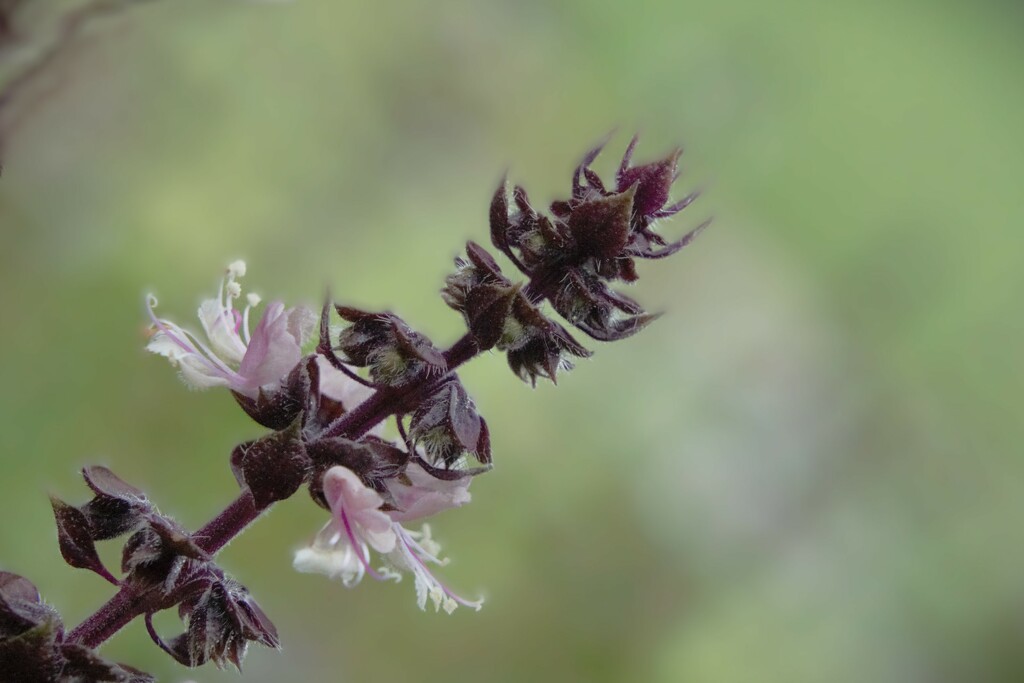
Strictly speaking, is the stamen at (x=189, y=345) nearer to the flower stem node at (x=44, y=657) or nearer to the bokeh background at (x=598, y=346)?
the flower stem node at (x=44, y=657)

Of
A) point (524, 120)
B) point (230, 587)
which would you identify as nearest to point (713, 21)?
point (524, 120)

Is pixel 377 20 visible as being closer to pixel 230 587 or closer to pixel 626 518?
pixel 626 518

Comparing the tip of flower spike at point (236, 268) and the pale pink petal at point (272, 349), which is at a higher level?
the tip of flower spike at point (236, 268)

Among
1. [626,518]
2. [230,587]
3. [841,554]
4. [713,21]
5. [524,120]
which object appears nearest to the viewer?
[230,587]

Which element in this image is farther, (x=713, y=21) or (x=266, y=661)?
(x=713, y=21)

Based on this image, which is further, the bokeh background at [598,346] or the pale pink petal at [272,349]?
the bokeh background at [598,346]

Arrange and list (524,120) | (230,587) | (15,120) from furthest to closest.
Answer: (524,120) → (15,120) → (230,587)

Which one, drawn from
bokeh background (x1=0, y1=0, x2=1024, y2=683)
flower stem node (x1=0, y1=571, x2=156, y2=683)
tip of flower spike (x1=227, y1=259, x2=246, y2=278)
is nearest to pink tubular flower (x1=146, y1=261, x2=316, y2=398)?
tip of flower spike (x1=227, y1=259, x2=246, y2=278)

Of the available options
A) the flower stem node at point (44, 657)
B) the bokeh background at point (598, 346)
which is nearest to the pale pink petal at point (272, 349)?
the flower stem node at point (44, 657)
